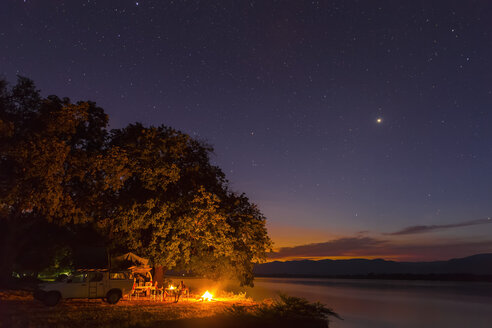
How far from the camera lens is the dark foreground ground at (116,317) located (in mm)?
14182

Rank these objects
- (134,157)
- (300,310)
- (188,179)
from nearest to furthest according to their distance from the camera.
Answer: (300,310)
(134,157)
(188,179)

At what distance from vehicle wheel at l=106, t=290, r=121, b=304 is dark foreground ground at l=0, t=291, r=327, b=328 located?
44 cm

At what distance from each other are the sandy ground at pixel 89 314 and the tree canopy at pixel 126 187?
5.08 metres

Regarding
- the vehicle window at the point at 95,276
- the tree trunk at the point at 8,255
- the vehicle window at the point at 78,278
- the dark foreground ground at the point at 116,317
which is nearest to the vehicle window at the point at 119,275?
the vehicle window at the point at 95,276

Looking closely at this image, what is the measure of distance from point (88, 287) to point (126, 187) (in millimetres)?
9324

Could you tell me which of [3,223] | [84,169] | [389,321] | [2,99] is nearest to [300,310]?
[84,169]

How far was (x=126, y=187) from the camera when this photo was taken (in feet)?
97.3

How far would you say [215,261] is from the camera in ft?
96.4

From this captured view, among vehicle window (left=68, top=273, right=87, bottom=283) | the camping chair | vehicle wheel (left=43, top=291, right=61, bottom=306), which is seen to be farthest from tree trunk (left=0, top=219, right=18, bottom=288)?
vehicle wheel (left=43, top=291, right=61, bottom=306)

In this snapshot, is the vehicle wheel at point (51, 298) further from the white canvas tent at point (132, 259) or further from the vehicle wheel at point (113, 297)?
the white canvas tent at point (132, 259)

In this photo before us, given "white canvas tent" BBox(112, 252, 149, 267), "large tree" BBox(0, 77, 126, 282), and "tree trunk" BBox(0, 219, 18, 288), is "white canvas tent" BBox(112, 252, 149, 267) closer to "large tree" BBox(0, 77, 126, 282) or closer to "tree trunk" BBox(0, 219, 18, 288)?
"large tree" BBox(0, 77, 126, 282)

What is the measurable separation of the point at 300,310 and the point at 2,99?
2145cm

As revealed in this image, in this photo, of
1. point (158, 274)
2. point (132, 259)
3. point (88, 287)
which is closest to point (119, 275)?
point (88, 287)

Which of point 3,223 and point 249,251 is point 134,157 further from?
point 3,223
